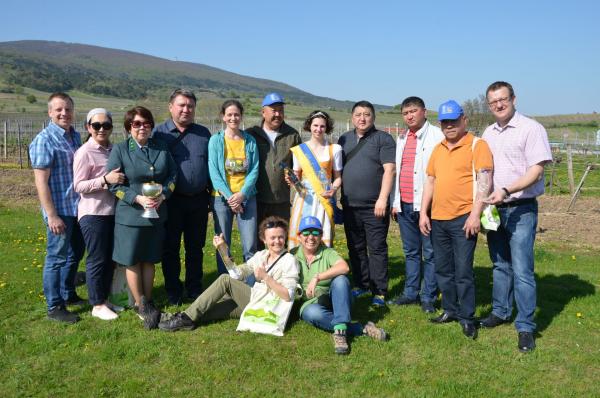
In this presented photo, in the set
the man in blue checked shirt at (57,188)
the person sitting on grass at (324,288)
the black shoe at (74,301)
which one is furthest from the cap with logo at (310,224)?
the black shoe at (74,301)

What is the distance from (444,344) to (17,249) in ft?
26.1

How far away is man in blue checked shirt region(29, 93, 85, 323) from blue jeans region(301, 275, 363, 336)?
2681mm

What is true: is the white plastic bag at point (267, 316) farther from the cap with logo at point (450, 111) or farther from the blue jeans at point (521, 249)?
the cap with logo at point (450, 111)

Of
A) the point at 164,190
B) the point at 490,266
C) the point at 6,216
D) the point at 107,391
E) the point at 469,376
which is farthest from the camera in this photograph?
the point at 6,216

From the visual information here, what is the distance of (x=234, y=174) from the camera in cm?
600

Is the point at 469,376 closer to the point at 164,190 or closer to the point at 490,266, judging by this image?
the point at 164,190

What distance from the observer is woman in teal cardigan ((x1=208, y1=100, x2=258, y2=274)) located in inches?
232

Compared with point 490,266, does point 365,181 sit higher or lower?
higher

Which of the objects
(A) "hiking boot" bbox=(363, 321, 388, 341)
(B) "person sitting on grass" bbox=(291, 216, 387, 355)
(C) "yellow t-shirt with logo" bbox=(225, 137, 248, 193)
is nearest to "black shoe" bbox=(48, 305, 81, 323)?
(C) "yellow t-shirt with logo" bbox=(225, 137, 248, 193)

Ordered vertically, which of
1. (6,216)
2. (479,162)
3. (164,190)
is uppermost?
(479,162)

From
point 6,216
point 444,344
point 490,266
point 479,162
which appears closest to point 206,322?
point 444,344

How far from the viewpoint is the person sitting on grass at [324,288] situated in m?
5.15

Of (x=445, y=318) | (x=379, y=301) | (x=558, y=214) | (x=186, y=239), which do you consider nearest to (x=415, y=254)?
(x=379, y=301)

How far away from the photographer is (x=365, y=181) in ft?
20.2
